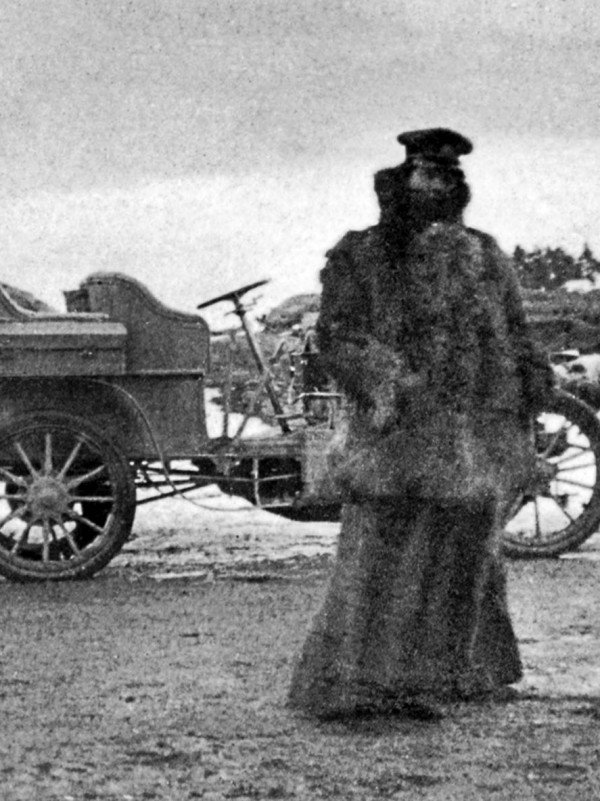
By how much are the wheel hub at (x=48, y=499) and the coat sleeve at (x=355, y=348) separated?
375 cm

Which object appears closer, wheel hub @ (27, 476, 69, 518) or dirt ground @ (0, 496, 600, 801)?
dirt ground @ (0, 496, 600, 801)

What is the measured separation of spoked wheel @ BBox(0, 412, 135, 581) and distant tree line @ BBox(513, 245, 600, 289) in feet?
13.4

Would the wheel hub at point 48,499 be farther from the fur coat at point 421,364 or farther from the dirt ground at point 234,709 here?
the fur coat at point 421,364

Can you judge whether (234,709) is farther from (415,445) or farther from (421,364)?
(421,364)

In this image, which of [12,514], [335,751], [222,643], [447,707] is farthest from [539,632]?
[12,514]

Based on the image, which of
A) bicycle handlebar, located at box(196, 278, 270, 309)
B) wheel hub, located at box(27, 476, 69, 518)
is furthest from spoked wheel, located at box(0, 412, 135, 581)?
bicycle handlebar, located at box(196, 278, 270, 309)

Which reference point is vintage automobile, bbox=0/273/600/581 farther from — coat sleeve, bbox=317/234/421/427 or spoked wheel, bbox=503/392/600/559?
coat sleeve, bbox=317/234/421/427

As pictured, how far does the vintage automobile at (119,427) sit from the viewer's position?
9312mm

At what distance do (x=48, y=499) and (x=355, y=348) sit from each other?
12.9ft

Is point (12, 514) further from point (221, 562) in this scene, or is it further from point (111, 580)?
point (221, 562)

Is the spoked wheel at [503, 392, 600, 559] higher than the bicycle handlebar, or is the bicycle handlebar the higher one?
the bicycle handlebar

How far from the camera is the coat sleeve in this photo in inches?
222

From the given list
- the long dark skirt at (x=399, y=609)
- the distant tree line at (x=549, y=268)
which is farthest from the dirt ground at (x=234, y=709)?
the distant tree line at (x=549, y=268)

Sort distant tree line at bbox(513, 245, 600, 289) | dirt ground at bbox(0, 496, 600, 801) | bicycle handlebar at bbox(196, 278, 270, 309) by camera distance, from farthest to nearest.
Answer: distant tree line at bbox(513, 245, 600, 289) < bicycle handlebar at bbox(196, 278, 270, 309) < dirt ground at bbox(0, 496, 600, 801)
